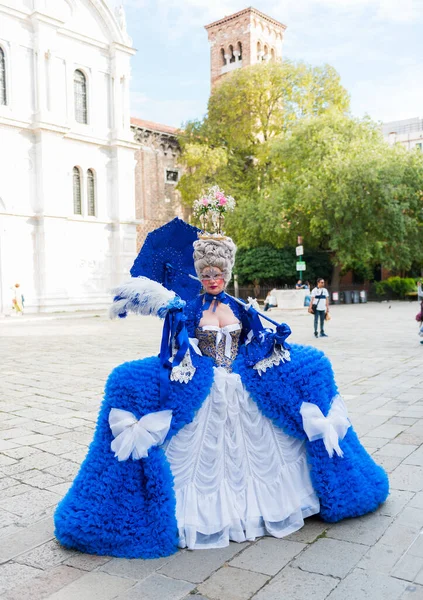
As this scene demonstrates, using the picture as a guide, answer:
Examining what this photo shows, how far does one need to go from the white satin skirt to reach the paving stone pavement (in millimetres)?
112

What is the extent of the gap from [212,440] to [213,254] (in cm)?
110

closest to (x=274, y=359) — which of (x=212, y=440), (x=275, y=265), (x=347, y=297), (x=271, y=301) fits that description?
(x=212, y=440)

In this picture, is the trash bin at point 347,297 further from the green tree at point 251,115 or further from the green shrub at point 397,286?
the green tree at point 251,115

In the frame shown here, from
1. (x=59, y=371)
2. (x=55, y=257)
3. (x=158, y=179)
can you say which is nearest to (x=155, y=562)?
(x=59, y=371)

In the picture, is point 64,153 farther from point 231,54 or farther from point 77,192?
point 231,54

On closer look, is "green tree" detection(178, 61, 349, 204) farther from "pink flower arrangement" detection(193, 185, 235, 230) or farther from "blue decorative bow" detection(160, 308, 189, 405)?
"blue decorative bow" detection(160, 308, 189, 405)

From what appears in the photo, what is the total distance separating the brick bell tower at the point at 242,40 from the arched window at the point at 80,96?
45.8 feet

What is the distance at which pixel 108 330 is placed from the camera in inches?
648

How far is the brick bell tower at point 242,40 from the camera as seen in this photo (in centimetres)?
3794

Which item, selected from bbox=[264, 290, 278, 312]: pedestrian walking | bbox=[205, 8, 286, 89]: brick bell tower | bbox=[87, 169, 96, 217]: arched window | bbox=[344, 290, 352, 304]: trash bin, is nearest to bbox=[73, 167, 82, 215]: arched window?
bbox=[87, 169, 96, 217]: arched window

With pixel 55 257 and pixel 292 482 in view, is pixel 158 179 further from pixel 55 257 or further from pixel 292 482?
pixel 292 482

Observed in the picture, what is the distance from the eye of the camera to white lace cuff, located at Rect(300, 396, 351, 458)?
3.22m

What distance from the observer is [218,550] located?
3.05 meters

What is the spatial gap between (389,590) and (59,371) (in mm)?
7265
